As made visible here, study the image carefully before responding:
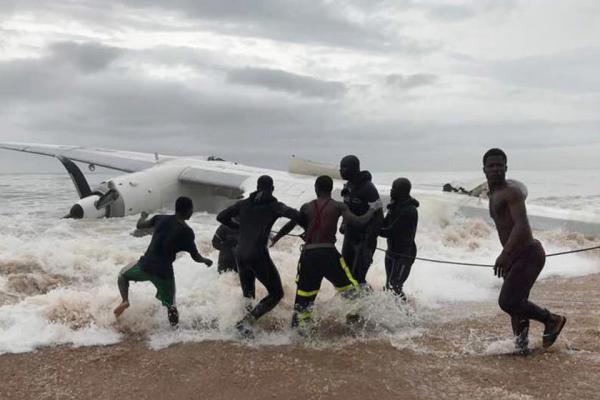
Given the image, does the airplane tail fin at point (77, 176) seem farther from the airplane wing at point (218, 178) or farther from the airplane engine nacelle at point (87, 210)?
the airplane wing at point (218, 178)

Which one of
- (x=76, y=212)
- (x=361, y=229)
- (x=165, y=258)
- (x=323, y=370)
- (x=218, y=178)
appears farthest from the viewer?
(x=218, y=178)

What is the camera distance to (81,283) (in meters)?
8.38

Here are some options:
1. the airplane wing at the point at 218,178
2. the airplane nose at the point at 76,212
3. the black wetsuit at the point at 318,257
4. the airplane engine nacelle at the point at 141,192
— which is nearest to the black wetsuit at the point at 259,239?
the black wetsuit at the point at 318,257

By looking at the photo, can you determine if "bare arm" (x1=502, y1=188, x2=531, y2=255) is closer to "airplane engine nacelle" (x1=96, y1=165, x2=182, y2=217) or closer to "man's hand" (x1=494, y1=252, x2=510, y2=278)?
"man's hand" (x1=494, y1=252, x2=510, y2=278)

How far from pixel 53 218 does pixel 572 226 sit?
48.4 feet

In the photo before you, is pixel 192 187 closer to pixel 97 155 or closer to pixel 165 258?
pixel 97 155

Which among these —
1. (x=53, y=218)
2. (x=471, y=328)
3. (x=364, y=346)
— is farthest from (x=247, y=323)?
(x=53, y=218)

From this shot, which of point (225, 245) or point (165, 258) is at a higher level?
point (165, 258)

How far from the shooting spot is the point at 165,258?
17.9ft

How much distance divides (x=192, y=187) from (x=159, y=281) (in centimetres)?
1240

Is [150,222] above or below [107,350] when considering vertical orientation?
above

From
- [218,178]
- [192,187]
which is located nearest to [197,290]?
[218,178]

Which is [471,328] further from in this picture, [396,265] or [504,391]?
[504,391]

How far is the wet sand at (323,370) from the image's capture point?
3.97m
